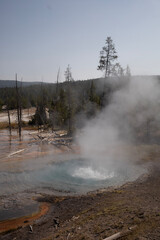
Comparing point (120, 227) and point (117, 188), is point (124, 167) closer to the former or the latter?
point (117, 188)

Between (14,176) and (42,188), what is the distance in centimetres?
244

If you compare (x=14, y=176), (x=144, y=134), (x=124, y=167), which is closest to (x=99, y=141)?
(x=144, y=134)

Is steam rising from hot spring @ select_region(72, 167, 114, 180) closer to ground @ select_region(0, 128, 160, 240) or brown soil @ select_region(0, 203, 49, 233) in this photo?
ground @ select_region(0, 128, 160, 240)

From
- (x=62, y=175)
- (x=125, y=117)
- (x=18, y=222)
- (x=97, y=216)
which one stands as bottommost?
(x=18, y=222)

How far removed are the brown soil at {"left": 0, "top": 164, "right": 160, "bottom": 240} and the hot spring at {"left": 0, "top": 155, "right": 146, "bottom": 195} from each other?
970 mm

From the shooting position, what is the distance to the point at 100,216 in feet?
22.3

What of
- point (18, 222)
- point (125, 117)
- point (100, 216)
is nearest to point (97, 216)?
point (100, 216)

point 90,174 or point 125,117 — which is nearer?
point 90,174

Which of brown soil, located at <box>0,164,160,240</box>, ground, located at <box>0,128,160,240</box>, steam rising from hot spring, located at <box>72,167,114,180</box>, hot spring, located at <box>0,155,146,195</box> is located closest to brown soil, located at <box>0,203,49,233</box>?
ground, located at <box>0,128,160,240</box>

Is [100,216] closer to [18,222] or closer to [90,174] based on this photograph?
[18,222]

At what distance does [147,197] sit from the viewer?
8406mm

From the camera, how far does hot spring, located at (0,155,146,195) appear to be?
1007 cm

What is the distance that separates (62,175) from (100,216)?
511 cm

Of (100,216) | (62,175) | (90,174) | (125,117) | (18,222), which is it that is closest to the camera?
(100,216)
